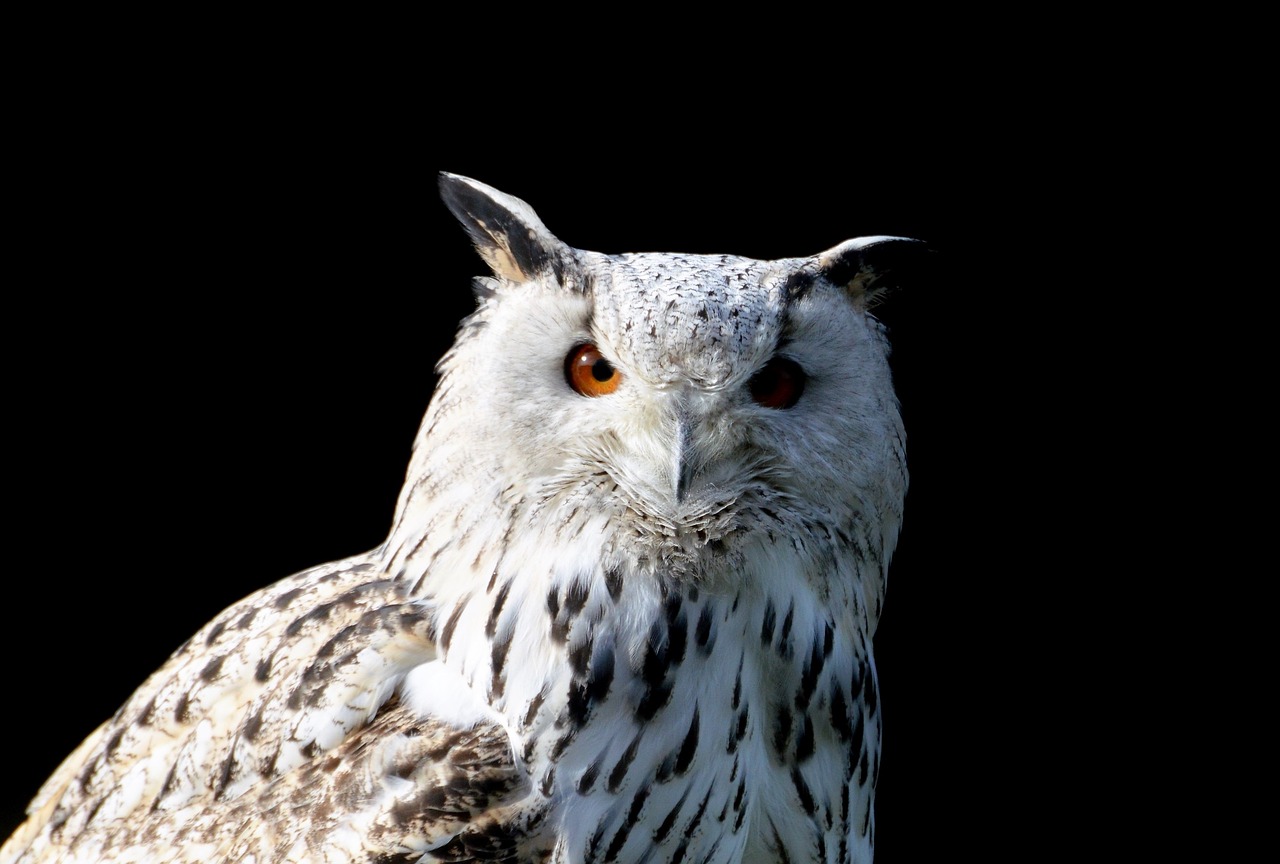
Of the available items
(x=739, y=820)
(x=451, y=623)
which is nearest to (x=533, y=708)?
(x=451, y=623)

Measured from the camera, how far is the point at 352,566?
176 centimetres

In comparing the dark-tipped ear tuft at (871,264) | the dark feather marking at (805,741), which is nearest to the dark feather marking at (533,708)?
the dark feather marking at (805,741)

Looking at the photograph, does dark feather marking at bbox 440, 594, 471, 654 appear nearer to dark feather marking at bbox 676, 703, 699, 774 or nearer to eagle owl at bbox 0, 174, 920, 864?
eagle owl at bbox 0, 174, 920, 864

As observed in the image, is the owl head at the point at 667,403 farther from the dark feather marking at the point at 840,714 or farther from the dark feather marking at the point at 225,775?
the dark feather marking at the point at 225,775

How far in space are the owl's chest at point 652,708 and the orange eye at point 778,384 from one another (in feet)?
0.74

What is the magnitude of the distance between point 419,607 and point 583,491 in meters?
0.28

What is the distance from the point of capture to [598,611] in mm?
→ 1430

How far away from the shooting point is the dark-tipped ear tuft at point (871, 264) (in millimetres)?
1577

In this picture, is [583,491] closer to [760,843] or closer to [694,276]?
[694,276]

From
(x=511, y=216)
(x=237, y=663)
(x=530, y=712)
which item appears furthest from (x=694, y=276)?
(x=237, y=663)

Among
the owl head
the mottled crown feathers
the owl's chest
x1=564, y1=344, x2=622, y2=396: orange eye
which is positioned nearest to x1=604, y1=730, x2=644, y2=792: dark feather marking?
the owl's chest

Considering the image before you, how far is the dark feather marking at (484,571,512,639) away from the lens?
4.80 ft

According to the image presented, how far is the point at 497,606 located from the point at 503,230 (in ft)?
1.52

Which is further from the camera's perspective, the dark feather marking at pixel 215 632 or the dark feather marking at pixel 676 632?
the dark feather marking at pixel 215 632
